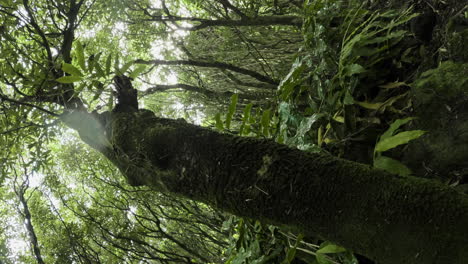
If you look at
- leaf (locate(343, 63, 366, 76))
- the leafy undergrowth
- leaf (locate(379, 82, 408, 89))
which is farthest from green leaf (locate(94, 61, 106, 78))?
leaf (locate(379, 82, 408, 89))

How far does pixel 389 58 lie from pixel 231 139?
0.91m

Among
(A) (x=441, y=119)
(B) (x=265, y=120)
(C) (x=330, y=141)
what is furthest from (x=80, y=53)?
(A) (x=441, y=119)

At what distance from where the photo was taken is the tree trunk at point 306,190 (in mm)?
750

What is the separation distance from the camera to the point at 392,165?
47.0 inches

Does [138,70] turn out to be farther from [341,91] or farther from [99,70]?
[341,91]

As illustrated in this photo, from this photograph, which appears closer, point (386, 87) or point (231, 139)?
point (231, 139)

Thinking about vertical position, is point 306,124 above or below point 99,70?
below

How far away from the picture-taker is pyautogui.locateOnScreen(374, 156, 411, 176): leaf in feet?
3.83

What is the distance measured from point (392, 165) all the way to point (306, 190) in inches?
18.0

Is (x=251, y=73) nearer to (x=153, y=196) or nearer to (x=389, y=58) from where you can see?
(x=389, y=58)

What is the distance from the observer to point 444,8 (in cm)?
140

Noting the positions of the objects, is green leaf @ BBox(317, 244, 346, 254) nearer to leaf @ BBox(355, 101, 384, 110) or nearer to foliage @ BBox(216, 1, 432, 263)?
foliage @ BBox(216, 1, 432, 263)

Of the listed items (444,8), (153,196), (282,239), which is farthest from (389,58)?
(153,196)

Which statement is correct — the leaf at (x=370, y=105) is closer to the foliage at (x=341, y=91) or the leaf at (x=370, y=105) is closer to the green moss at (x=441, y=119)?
the foliage at (x=341, y=91)
